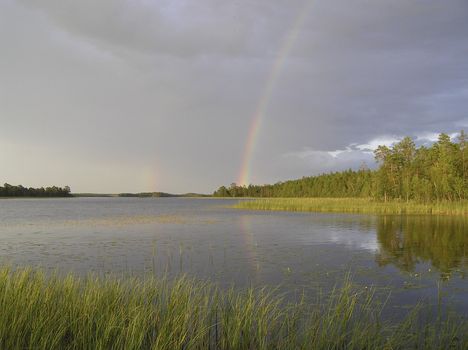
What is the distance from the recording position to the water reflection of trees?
66.7 ft

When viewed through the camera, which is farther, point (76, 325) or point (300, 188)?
point (300, 188)

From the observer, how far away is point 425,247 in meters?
26.1

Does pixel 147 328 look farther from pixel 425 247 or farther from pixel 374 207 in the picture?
pixel 374 207

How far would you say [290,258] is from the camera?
21.5 m

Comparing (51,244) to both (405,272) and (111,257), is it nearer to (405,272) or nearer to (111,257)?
(111,257)

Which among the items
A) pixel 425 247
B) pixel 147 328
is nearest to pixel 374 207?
pixel 425 247

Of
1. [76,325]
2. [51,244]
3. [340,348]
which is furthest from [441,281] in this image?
[51,244]

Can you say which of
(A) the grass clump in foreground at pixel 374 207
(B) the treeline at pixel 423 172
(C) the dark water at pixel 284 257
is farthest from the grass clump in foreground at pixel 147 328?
(B) the treeline at pixel 423 172

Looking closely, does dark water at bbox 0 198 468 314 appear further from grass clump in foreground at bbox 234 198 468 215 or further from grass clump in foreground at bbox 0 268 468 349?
grass clump in foreground at bbox 234 198 468 215

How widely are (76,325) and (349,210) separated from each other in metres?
65.3

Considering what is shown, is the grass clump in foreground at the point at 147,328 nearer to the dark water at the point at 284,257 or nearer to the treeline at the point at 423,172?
the dark water at the point at 284,257

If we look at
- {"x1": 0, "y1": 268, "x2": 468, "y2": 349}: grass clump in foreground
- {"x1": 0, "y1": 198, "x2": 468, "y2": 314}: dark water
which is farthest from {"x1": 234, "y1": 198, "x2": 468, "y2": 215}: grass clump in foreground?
{"x1": 0, "y1": 268, "x2": 468, "y2": 349}: grass clump in foreground

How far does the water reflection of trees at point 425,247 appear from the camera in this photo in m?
20.3

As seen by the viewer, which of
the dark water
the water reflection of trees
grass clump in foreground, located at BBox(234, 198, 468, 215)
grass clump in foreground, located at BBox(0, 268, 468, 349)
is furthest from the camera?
grass clump in foreground, located at BBox(234, 198, 468, 215)
